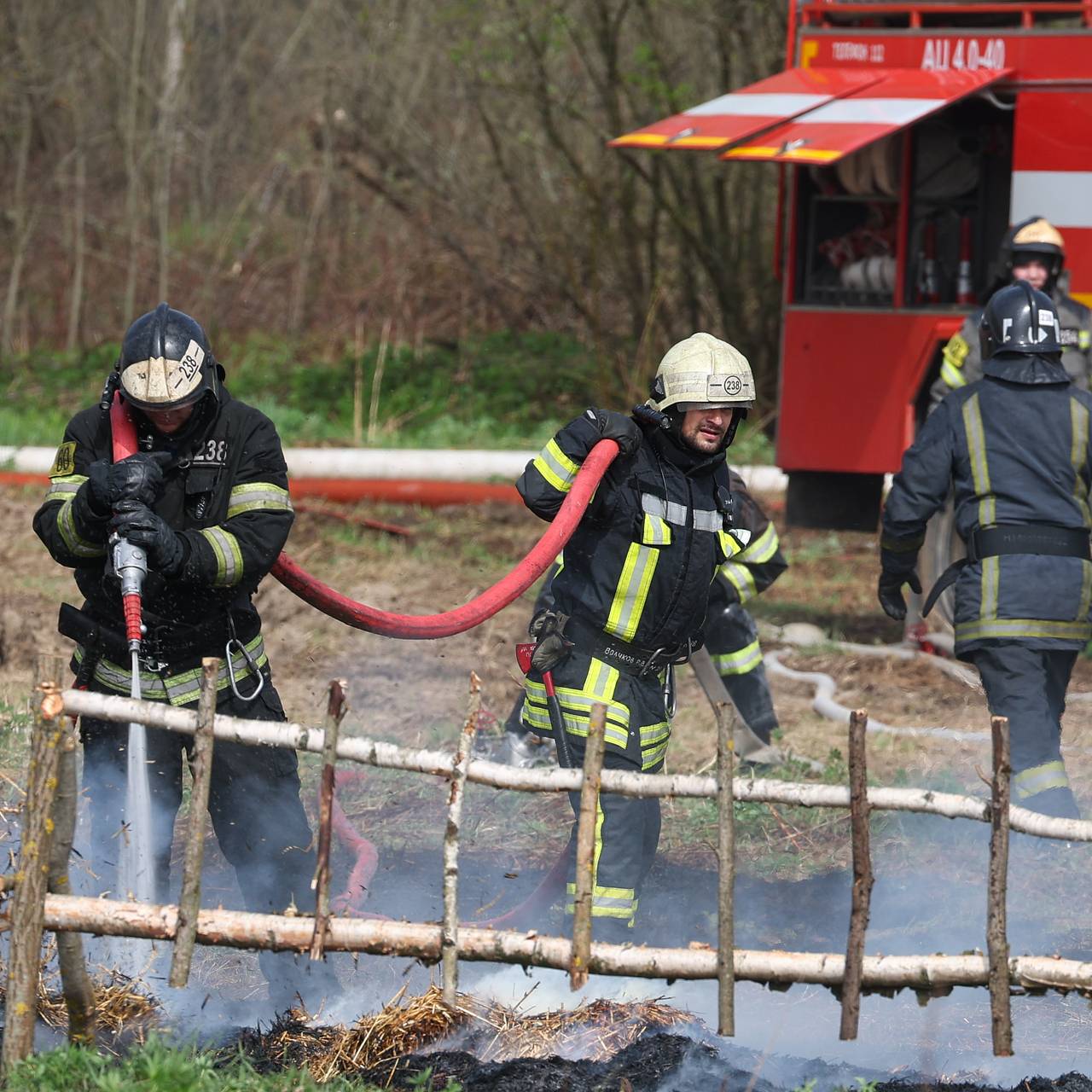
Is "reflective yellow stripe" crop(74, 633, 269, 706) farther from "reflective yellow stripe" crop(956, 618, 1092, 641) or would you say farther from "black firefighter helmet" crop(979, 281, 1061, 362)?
"black firefighter helmet" crop(979, 281, 1061, 362)

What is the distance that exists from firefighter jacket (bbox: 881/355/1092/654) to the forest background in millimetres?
7611

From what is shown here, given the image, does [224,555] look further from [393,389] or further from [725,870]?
[393,389]

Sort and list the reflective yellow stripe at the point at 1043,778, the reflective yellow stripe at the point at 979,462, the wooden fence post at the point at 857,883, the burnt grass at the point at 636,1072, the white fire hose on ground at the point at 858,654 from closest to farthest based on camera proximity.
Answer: the wooden fence post at the point at 857,883 → the burnt grass at the point at 636,1072 → the reflective yellow stripe at the point at 1043,778 → the reflective yellow stripe at the point at 979,462 → the white fire hose on ground at the point at 858,654

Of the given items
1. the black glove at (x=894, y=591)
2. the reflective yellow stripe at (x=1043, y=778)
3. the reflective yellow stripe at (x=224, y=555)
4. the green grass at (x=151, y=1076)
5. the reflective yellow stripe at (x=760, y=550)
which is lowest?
the green grass at (x=151, y=1076)

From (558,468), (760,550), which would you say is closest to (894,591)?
(760,550)

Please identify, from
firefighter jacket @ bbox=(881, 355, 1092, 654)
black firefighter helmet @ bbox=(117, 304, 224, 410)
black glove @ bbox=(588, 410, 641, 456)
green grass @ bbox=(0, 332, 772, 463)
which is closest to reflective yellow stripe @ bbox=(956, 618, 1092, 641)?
firefighter jacket @ bbox=(881, 355, 1092, 654)

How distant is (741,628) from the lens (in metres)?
5.62

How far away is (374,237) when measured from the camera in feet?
52.7

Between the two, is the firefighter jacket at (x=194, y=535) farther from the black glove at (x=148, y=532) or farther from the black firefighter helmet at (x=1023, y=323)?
the black firefighter helmet at (x=1023, y=323)

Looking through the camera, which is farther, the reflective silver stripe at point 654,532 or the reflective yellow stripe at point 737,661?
the reflective yellow stripe at point 737,661

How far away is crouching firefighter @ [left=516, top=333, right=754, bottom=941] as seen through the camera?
4035mm

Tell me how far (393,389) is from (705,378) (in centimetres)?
1032

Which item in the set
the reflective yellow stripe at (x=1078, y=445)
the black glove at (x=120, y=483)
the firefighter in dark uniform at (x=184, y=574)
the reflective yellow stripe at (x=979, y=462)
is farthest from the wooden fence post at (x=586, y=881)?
the reflective yellow stripe at (x=1078, y=445)

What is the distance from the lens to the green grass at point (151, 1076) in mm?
3283
